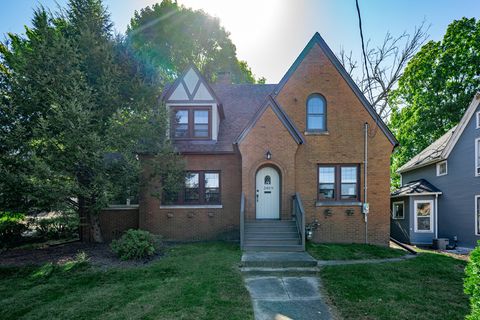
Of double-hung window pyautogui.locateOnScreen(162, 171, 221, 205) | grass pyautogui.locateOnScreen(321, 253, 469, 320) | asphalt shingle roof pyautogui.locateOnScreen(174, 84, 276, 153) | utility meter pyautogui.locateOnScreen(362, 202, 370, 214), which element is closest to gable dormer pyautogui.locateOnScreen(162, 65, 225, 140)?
asphalt shingle roof pyautogui.locateOnScreen(174, 84, 276, 153)

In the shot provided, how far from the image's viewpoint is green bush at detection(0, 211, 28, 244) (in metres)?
11.3

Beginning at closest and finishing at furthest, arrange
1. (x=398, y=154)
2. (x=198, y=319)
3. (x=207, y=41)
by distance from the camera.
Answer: (x=198, y=319) < (x=398, y=154) < (x=207, y=41)

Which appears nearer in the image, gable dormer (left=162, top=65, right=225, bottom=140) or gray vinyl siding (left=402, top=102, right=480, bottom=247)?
gable dormer (left=162, top=65, right=225, bottom=140)

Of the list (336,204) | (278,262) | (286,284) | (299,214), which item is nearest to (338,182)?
(336,204)

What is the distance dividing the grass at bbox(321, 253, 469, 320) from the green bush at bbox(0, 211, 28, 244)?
43.5 feet

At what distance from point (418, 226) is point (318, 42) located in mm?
11964

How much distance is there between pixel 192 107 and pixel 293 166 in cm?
544

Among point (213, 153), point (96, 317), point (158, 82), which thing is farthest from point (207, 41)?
point (96, 317)

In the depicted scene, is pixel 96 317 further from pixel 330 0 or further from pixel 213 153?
pixel 330 0

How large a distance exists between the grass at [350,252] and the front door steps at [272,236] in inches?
24.8

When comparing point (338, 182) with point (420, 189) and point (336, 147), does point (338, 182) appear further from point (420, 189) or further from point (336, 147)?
point (420, 189)

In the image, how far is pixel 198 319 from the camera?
464 cm

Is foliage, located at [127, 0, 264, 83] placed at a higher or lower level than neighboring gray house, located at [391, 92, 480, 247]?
higher

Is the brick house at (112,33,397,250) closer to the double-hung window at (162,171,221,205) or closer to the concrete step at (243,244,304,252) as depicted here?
the double-hung window at (162,171,221,205)
